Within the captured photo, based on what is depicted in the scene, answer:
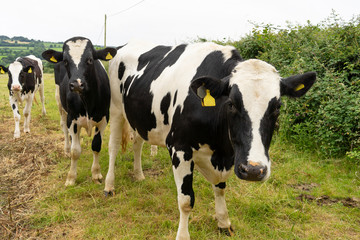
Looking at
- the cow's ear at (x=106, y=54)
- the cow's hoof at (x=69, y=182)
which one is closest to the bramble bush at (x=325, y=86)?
the cow's ear at (x=106, y=54)

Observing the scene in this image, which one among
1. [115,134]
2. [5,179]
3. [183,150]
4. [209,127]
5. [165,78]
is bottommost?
[5,179]

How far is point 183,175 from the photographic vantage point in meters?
3.00

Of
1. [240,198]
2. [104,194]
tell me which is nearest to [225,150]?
[240,198]

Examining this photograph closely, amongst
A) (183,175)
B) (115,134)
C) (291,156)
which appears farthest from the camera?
(291,156)

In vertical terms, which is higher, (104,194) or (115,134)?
(115,134)

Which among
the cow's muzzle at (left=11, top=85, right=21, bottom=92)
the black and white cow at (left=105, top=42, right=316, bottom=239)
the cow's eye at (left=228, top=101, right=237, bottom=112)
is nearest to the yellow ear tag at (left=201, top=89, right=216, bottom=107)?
the black and white cow at (left=105, top=42, right=316, bottom=239)

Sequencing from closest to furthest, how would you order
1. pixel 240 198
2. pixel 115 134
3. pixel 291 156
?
pixel 240 198, pixel 115 134, pixel 291 156

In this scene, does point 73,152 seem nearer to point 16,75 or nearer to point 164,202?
point 164,202

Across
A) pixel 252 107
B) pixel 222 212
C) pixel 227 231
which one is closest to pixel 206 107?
pixel 252 107

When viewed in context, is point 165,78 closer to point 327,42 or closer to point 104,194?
point 104,194

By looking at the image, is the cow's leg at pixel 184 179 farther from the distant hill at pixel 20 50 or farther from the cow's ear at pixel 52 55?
the distant hill at pixel 20 50

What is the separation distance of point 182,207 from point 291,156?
3.15m

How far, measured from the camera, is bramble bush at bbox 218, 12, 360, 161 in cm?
511

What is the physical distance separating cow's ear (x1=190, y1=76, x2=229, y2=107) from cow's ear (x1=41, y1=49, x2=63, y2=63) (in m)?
3.09
